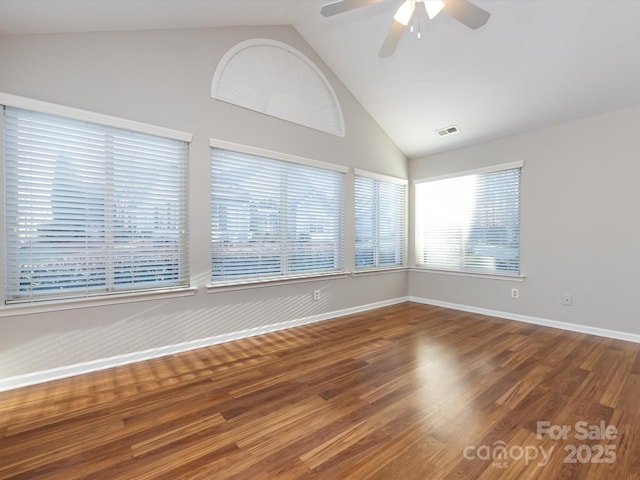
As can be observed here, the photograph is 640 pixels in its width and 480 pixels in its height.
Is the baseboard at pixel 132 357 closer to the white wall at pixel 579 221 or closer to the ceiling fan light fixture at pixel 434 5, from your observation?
the white wall at pixel 579 221

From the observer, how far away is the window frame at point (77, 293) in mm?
2281

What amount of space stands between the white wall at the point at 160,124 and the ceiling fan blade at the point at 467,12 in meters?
2.13

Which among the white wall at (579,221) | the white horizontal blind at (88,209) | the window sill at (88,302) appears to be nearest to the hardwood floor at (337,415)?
the window sill at (88,302)

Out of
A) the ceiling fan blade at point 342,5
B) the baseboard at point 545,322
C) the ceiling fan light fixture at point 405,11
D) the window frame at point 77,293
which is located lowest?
the baseboard at point 545,322

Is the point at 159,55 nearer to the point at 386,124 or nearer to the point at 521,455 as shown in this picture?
the point at 386,124

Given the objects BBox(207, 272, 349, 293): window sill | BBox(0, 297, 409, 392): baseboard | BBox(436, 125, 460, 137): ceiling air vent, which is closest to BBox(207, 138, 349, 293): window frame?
BBox(207, 272, 349, 293): window sill

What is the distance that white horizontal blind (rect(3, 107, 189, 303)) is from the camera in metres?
2.36

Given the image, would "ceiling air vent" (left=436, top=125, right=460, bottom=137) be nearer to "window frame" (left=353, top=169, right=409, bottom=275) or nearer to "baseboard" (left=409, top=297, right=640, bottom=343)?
"window frame" (left=353, top=169, right=409, bottom=275)

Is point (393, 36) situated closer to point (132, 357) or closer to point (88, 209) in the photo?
point (88, 209)

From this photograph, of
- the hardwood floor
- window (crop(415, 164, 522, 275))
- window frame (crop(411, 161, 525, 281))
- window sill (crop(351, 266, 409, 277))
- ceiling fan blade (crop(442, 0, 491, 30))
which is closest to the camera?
the hardwood floor

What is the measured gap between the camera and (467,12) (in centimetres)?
218

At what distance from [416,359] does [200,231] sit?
249cm

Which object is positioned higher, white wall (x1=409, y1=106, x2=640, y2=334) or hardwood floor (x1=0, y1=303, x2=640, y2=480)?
white wall (x1=409, y1=106, x2=640, y2=334)

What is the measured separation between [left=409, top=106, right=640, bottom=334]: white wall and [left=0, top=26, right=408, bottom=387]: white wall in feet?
8.70
